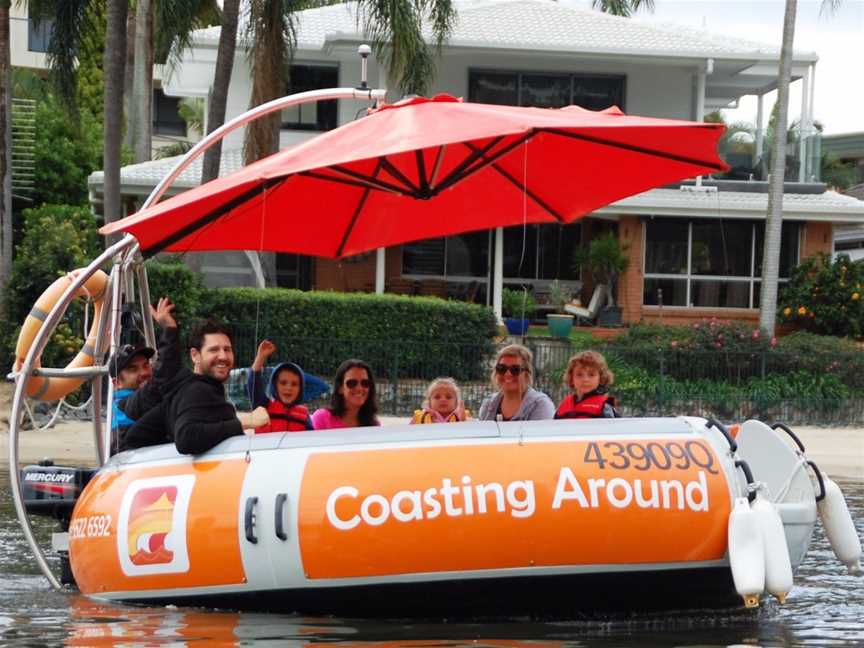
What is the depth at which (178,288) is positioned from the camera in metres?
22.2

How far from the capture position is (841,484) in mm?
17734

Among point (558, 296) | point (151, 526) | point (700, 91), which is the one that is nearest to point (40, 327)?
point (151, 526)

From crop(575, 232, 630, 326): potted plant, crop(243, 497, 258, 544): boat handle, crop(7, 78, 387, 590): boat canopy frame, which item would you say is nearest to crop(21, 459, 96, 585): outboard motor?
crop(7, 78, 387, 590): boat canopy frame

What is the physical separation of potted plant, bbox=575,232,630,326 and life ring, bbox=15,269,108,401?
64.0 feet

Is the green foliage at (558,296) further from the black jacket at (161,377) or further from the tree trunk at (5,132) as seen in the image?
the black jacket at (161,377)

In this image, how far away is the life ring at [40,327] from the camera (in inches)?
399

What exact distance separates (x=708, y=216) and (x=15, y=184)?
638 inches

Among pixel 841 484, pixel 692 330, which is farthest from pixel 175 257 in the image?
pixel 841 484

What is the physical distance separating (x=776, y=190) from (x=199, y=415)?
65.1 ft

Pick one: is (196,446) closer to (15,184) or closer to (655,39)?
(655,39)

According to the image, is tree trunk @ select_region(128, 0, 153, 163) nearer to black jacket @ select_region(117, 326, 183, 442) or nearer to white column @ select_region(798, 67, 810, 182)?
white column @ select_region(798, 67, 810, 182)

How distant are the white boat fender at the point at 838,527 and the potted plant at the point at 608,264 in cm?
2028

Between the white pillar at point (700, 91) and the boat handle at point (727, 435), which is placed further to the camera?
the white pillar at point (700, 91)

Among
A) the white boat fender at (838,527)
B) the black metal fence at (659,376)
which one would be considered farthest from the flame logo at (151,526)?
the black metal fence at (659,376)
